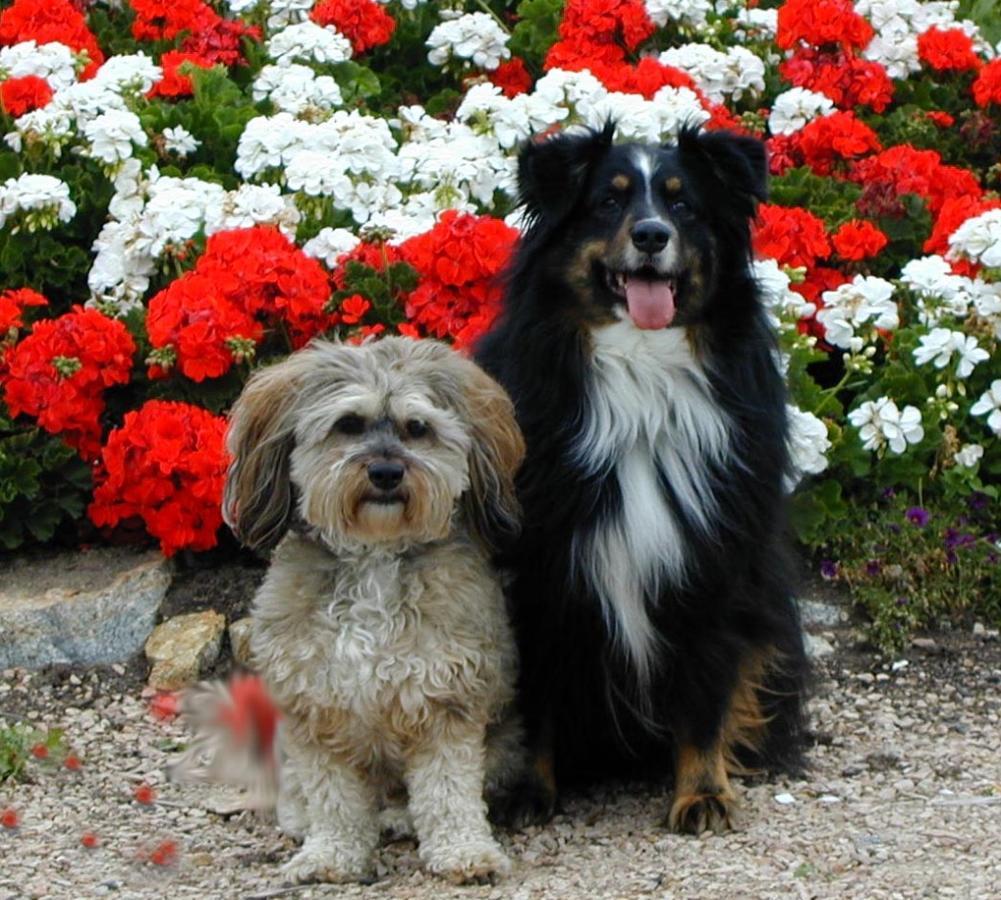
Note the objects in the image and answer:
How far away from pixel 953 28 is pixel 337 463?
15.4 feet

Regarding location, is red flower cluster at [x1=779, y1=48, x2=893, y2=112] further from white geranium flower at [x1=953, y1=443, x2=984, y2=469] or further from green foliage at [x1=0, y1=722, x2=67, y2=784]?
green foliage at [x1=0, y1=722, x2=67, y2=784]

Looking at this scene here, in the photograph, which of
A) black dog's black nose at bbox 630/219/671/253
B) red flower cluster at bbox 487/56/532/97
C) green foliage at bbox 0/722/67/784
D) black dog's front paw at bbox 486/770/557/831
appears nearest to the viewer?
black dog's black nose at bbox 630/219/671/253

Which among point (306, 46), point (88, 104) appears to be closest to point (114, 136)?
point (88, 104)

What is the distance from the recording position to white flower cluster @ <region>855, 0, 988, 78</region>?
7035mm

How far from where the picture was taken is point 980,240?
5605 millimetres

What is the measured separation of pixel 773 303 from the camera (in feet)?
17.4

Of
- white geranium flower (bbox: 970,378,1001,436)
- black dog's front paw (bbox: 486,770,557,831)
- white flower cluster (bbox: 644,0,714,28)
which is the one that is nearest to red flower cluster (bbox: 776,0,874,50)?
white flower cluster (bbox: 644,0,714,28)

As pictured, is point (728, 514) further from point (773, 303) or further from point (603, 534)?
point (773, 303)

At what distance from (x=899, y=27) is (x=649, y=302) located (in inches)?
151

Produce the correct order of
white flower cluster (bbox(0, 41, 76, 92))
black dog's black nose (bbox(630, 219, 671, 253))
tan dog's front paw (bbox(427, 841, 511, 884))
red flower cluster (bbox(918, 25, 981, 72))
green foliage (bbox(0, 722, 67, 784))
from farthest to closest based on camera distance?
red flower cluster (bbox(918, 25, 981, 72)) → white flower cluster (bbox(0, 41, 76, 92)) → green foliage (bbox(0, 722, 67, 784)) → black dog's black nose (bbox(630, 219, 671, 253)) → tan dog's front paw (bbox(427, 841, 511, 884))

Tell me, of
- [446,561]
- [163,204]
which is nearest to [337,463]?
[446,561]

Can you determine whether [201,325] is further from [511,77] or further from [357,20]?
[511,77]

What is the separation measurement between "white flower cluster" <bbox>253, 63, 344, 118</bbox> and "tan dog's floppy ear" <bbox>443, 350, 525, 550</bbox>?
2.95 metres

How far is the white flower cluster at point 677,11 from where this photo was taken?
7.01m
